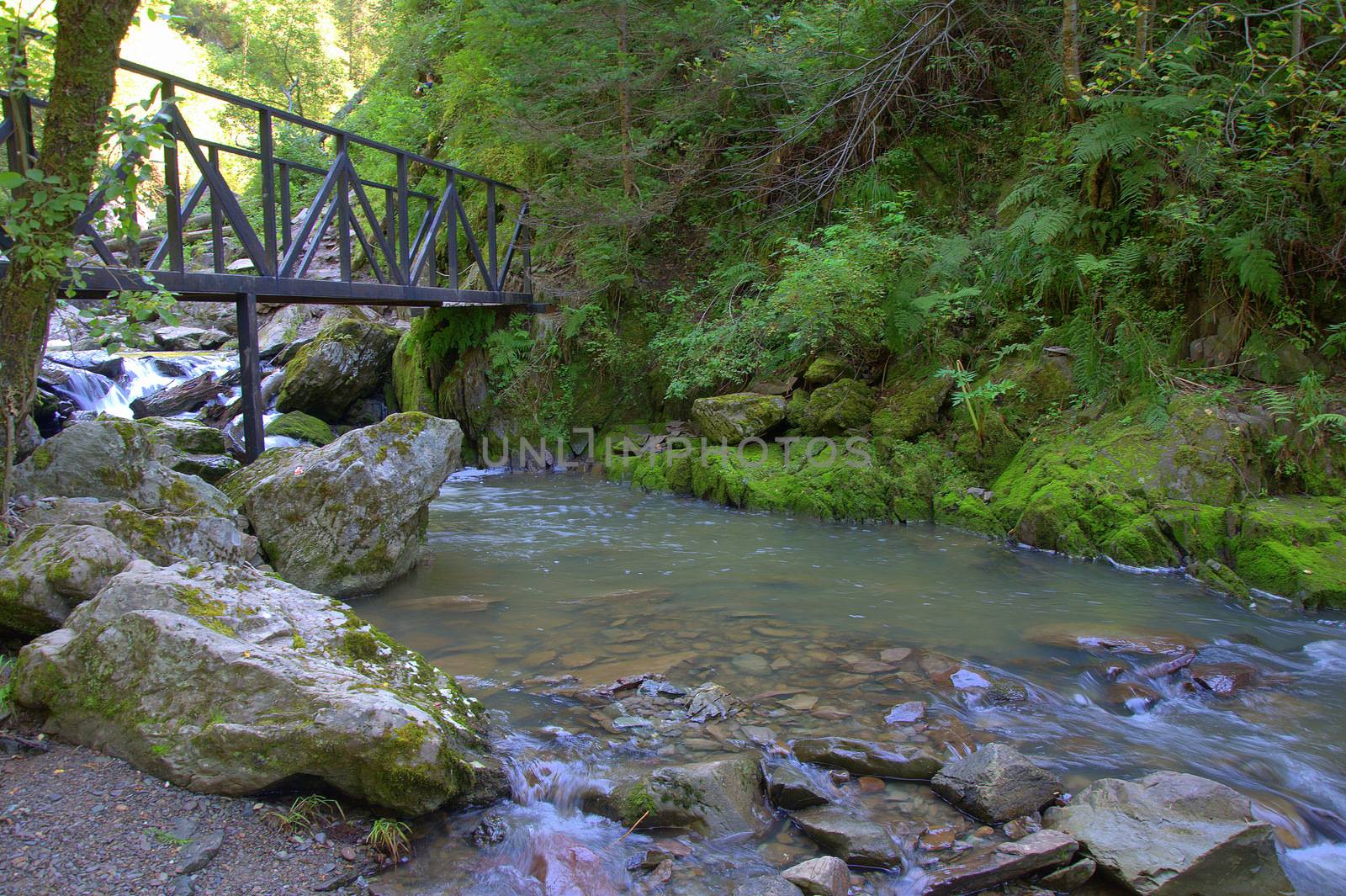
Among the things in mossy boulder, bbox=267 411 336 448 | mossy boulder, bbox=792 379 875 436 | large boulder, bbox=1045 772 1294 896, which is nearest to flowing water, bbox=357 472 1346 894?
large boulder, bbox=1045 772 1294 896

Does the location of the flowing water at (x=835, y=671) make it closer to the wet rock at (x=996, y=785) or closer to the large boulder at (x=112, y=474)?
the wet rock at (x=996, y=785)

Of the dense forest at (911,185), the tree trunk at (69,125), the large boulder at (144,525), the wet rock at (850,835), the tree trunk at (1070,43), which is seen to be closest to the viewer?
the wet rock at (850,835)

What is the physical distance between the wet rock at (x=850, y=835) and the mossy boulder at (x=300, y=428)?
10.3 meters

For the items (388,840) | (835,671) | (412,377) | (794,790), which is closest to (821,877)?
(794,790)

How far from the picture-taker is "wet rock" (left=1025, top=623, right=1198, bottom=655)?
5.46 m

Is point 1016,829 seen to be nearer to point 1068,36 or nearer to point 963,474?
point 963,474

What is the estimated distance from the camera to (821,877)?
124 inches

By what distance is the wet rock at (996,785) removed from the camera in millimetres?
3605

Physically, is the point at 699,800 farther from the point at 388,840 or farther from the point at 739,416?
the point at 739,416

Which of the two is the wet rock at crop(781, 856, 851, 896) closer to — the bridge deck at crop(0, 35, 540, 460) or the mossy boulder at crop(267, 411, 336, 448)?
the bridge deck at crop(0, 35, 540, 460)

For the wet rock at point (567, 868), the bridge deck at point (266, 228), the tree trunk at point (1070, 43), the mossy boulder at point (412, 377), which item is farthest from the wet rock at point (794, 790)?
the mossy boulder at point (412, 377)

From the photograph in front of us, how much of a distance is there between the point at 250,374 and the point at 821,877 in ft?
24.6

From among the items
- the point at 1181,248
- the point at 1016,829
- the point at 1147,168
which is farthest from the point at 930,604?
the point at 1147,168

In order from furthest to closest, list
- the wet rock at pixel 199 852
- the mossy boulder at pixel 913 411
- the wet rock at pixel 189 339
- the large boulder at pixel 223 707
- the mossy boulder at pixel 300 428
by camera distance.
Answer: the wet rock at pixel 189 339, the mossy boulder at pixel 300 428, the mossy boulder at pixel 913 411, the large boulder at pixel 223 707, the wet rock at pixel 199 852
